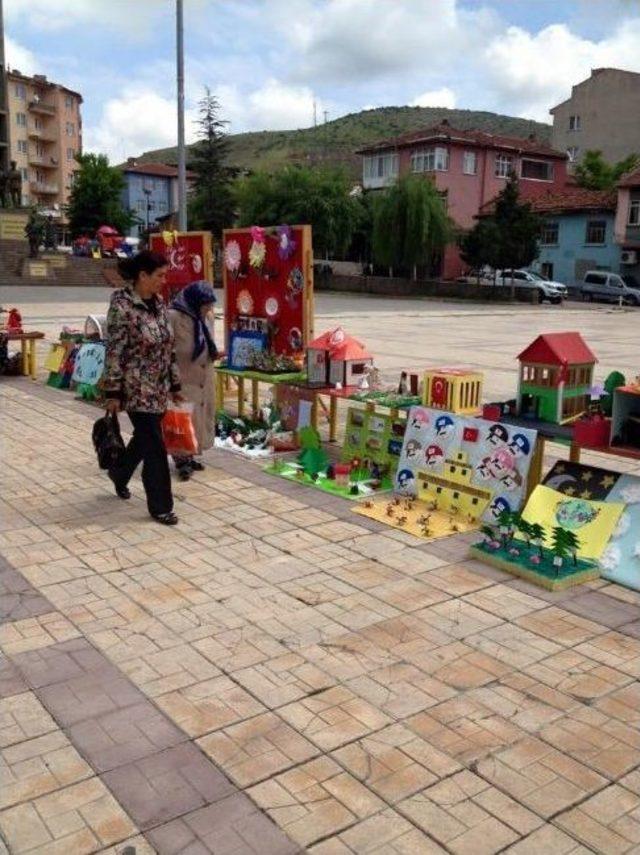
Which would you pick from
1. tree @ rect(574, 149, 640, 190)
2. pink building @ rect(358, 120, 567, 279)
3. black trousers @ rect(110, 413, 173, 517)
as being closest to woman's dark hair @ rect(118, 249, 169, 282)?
black trousers @ rect(110, 413, 173, 517)

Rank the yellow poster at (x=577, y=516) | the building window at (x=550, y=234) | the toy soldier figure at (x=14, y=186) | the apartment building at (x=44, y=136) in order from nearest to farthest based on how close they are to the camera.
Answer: the yellow poster at (x=577, y=516)
the toy soldier figure at (x=14, y=186)
the building window at (x=550, y=234)
the apartment building at (x=44, y=136)

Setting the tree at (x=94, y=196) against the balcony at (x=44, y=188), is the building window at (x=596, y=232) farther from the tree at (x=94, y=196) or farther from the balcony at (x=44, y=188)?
the balcony at (x=44, y=188)

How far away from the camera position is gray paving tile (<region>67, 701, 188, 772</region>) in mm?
3162

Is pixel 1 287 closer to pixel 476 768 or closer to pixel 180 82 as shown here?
pixel 180 82

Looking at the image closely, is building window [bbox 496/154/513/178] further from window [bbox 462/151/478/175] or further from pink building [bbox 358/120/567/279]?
window [bbox 462/151/478/175]

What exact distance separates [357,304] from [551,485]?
30.3 meters

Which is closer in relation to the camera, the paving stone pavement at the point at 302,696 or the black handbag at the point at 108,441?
the paving stone pavement at the point at 302,696

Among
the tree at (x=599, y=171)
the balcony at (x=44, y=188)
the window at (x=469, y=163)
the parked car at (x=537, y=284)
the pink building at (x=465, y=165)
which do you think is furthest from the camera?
the balcony at (x=44, y=188)

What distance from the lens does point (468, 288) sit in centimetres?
4169

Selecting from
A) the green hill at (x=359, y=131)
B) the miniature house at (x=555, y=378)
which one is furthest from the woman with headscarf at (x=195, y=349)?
the green hill at (x=359, y=131)

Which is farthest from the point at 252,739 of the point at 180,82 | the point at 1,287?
the point at 1,287

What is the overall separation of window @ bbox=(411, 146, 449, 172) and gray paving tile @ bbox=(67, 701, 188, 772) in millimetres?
48456

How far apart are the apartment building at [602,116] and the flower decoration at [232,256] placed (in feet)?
178

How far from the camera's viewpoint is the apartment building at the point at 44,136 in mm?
77406
